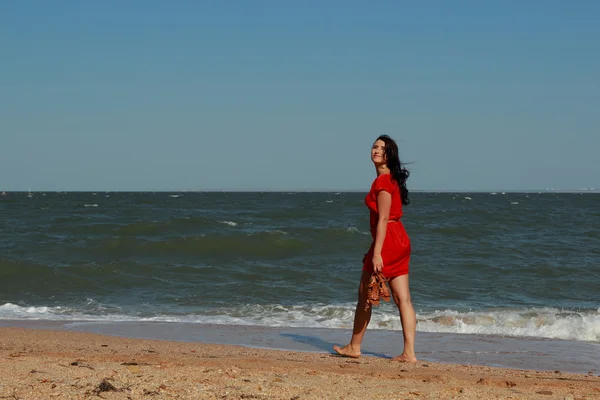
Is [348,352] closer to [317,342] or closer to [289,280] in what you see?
[317,342]

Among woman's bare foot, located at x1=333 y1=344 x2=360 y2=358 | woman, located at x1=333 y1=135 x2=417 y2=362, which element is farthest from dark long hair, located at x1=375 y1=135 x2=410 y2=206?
woman's bare foot, located at x1=333 y1=344 x2=360 y2=358

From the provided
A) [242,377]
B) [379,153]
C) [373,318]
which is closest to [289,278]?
[373,318]

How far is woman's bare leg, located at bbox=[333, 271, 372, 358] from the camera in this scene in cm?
593

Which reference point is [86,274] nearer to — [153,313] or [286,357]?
[153,313]

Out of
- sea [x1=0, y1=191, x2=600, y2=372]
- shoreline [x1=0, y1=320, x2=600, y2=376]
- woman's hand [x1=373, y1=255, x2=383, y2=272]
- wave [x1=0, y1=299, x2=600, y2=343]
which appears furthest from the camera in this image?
A: sea [x1=0, y1=191, x2=600, y2=372]

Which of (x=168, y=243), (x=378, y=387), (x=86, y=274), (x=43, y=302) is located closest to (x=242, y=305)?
(x=43, y=302)

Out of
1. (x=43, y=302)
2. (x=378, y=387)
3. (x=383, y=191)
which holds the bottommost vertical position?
(x=43, y=302)

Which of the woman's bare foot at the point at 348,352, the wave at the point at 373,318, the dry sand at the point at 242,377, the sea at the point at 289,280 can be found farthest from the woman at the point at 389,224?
the wave at the point at 373,318

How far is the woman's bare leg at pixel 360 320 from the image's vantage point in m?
5.93

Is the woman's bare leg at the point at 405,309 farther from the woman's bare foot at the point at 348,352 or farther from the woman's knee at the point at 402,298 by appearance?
the woman's bare foot at the point at 348,352

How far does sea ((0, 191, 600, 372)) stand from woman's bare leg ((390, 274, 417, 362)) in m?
0.98

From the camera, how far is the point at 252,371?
4.92 m

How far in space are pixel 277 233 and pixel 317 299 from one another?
33.1 feet

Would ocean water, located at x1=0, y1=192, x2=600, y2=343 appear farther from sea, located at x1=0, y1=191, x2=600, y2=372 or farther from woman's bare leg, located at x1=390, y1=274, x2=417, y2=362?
woman's bare leg, located at x1=390, y1=274, x2=417, y2=362
